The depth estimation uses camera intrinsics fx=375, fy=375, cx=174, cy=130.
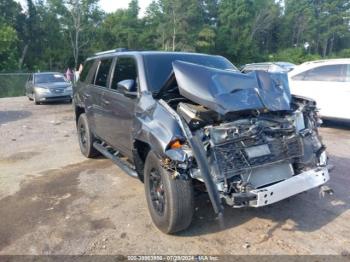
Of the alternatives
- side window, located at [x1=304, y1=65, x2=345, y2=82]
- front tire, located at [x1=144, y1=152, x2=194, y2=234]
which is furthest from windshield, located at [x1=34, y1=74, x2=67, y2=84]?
front tire, located at [x1=144, y1=152, x2=194, y2=234]

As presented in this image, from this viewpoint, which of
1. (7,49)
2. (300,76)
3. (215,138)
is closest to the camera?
(215,138)

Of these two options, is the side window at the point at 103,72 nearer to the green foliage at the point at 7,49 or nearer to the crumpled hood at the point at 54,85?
the crumpled hood at the point at 54,85

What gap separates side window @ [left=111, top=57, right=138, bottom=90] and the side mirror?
0.10m

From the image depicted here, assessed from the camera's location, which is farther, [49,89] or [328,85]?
[49,89]

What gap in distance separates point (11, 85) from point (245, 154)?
26991 millimetres

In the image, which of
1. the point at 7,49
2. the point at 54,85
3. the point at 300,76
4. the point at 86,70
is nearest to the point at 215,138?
the point at 86,70

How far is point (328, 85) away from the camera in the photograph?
30.2 feet

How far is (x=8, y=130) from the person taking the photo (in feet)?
35.0

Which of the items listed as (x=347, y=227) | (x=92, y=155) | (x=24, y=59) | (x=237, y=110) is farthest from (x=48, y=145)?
(x=24, y=59)

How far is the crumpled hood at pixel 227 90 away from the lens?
3920mm

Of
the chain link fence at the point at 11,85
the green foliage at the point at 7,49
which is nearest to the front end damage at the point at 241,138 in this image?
the chain link fence at the point at 11,85

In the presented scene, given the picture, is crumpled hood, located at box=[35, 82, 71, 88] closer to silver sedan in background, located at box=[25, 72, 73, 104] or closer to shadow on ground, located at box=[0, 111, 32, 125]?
silver sedan in background, located at box=[25, 72, 73, 104]

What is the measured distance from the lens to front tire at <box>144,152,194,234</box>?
3695mm

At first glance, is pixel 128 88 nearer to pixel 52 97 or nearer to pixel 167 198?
pixel 167 198
